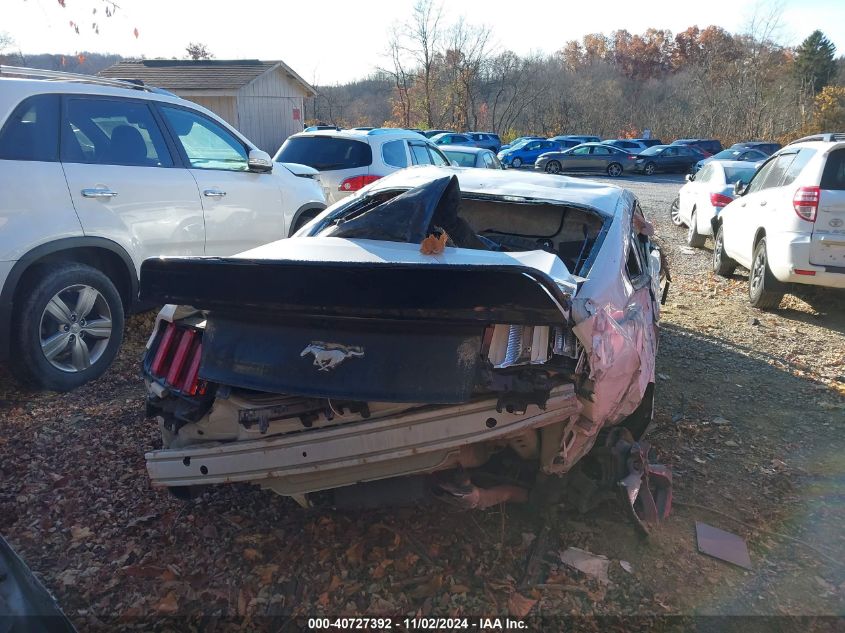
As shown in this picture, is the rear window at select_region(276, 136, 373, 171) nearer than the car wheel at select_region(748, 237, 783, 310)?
No

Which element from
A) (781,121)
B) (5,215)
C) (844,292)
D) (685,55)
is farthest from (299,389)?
(685,55)

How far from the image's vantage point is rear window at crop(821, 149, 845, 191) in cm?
636

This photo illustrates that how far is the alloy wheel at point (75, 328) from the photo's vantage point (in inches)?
181

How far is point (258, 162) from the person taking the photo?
5969 millimetres

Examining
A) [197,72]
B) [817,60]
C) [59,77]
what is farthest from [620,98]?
[59,77]

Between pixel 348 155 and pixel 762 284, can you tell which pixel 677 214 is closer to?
pixel 762 284

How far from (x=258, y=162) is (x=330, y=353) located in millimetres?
3981

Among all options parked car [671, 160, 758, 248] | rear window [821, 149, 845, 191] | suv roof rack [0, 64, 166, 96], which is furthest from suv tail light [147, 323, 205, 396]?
parked car [671, 160, 758, 248]

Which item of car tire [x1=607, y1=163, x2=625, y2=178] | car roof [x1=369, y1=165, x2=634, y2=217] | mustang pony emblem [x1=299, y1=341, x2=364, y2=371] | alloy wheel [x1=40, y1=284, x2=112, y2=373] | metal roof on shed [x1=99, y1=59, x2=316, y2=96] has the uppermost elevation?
metal roof on shed [x1=99, y1=59, x2=316, y2=96]

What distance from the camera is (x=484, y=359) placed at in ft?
8.30

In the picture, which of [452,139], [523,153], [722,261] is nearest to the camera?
[722,261]

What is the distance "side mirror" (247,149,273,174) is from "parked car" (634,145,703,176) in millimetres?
27413

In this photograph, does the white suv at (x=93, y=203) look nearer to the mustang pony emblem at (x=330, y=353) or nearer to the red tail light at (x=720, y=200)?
the mustang pony emblem at (x=330, y=353)

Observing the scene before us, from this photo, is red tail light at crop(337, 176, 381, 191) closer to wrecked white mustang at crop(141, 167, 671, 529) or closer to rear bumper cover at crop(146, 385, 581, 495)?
wrecked white mustang at crop(141, 167, 671, 529)
